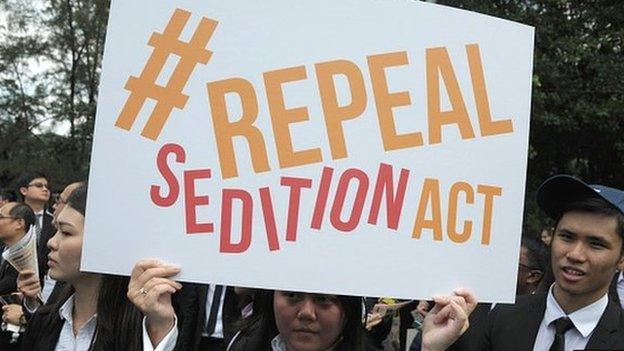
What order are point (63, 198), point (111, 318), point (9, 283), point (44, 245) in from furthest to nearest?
1. point (44, 245)
2. point (63, 198)
3. point (9, 283)
4. point (111, 318)

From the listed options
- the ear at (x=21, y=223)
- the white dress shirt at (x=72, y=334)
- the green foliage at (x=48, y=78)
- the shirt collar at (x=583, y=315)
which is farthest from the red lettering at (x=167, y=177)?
the green foliage at (x=48, y=78)

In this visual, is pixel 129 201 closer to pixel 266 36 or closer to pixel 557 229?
pixel 266 36

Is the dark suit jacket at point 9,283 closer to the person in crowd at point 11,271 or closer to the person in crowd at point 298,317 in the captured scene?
the person in crowd at point 11,271

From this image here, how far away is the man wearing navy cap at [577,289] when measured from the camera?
210 cm

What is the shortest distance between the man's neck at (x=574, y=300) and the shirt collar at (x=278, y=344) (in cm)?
85

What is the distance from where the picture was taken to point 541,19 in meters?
12.6

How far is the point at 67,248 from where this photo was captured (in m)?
2.55

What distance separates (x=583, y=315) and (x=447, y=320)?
444 mm

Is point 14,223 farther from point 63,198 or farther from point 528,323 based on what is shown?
point 528,323

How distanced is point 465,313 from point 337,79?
0.73m

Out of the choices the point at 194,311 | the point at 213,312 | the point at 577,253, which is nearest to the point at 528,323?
the point at 577,253

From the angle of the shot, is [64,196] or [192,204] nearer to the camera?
[192,204]

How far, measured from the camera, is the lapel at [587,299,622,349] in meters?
2.05

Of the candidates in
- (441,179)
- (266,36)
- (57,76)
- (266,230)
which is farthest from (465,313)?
(57,76)
